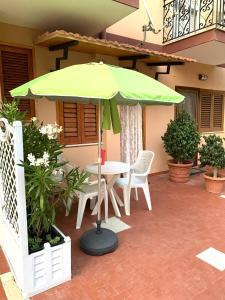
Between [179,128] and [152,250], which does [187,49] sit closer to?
[179,128]

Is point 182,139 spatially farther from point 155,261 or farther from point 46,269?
point 46,269

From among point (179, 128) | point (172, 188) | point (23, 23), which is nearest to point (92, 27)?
point (23, 23)

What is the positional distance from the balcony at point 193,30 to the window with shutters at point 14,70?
352 centimetres

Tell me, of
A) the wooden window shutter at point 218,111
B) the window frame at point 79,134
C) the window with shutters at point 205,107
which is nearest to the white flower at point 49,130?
the window frame at point 79,134

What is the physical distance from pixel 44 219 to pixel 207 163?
3.84 meters

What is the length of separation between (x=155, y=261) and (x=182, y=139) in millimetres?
3329

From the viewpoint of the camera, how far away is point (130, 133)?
17.8 feet

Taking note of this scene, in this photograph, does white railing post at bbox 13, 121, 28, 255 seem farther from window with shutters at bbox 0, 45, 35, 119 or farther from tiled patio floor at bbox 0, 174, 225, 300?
window with shutters at bbox 0, 45, 35, 119

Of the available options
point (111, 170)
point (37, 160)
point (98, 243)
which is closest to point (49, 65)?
point (111, 170)

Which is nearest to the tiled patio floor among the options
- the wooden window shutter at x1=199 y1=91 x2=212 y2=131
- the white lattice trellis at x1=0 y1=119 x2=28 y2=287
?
the white lattice trellis at x1=0 y1=119 x2=28 y2=287

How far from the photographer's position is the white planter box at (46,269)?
2170mm

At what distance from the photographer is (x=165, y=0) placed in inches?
236

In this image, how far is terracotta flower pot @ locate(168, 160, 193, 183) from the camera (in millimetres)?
5742

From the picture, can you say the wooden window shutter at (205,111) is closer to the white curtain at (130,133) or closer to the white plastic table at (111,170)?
the white curtain at (130,133)
